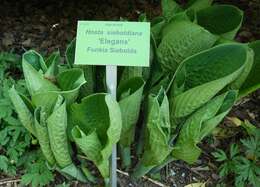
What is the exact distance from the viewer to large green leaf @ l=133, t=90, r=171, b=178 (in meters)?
1.04

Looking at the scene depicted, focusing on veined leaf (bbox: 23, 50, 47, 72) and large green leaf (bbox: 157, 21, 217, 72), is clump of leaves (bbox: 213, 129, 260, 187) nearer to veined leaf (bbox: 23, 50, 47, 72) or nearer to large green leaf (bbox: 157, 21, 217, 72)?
large green leaf (bbox: 157, 21, 217, 72)

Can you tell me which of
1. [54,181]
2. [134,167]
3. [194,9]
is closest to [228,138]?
[134,167]

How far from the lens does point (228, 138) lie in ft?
4.88

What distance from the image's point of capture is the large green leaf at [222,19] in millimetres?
1227

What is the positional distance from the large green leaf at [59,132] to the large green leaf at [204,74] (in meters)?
0.28

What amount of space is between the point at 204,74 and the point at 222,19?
20 centimetres

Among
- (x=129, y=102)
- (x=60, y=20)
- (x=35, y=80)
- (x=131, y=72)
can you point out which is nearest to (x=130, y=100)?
(x=129, y=102)

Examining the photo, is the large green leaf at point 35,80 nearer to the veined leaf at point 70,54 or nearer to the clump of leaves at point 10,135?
the veined leaf at point 70,54

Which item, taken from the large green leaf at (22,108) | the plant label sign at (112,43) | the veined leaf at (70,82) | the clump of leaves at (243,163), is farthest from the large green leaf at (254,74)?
the large green leaf at (22,108)

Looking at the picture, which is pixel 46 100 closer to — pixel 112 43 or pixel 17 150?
pixel 112 43

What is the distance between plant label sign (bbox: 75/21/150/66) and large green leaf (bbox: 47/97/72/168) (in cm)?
13

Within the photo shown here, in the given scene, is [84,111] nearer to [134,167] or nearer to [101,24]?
[101,24]

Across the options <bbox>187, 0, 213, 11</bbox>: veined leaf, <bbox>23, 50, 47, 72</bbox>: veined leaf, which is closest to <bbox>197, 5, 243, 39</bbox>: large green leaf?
<bbox>187, 0, 213, 11</bbox>: veined leaf

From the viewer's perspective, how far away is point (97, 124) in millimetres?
1093
